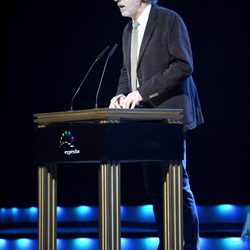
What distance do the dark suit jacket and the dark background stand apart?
2269 mm

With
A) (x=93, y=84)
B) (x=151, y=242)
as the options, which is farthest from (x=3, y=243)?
(x=93, y=84)

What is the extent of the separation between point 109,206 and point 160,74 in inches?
28.2

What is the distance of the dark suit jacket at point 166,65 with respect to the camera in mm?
3449

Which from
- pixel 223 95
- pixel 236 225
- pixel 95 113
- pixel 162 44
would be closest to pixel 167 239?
pixel 95 113

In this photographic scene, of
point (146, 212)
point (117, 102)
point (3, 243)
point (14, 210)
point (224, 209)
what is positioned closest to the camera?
point (117, 102)

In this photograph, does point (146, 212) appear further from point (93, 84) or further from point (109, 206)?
point (109, 206)

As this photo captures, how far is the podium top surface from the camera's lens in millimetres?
3078

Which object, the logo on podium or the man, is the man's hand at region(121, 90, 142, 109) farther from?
the logo on podium

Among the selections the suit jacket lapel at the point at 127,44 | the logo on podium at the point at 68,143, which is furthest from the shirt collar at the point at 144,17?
the logo on podium at the point at 68,143

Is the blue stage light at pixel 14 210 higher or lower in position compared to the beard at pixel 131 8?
lower

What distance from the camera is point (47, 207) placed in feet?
11.1

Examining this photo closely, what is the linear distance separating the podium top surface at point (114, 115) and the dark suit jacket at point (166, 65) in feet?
0.72

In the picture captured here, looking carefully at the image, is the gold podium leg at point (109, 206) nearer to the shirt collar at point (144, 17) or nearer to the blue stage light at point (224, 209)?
the shirt collar at point (144, 17)

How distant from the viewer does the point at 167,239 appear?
322 centimetres
